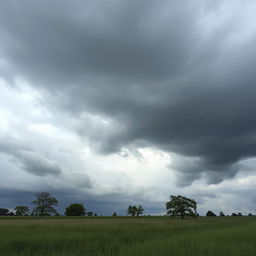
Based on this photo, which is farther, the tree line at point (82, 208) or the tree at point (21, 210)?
the tree at point (21, 210)

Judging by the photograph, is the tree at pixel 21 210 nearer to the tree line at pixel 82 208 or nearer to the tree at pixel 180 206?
the tree line at pixel 82 208

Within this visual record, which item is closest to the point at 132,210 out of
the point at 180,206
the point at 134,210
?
the point at 134,210

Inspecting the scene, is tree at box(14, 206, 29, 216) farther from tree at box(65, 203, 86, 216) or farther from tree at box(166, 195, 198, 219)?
tree at box(166, 195, 198, 219)

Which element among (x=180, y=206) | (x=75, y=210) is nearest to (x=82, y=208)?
(x=75, y=210)

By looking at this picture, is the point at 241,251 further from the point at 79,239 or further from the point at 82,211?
the point at 82,211

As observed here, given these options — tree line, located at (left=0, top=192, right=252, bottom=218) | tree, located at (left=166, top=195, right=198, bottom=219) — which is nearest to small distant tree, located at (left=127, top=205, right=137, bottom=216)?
tree line, located at (left=0, top=192, right=252, bottom=218)

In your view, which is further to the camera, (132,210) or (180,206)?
(132,210)

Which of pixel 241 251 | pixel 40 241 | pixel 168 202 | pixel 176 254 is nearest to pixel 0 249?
pixel 40 241

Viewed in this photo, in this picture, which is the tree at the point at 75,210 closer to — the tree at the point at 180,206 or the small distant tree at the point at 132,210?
the small distant tree at the point at 132,210

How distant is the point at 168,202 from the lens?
7688 cm

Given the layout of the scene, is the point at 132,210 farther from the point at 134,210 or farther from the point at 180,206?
the point at 180,206

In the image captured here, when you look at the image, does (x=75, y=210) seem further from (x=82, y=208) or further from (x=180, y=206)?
(x=180, y=206)

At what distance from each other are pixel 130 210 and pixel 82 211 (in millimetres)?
24011

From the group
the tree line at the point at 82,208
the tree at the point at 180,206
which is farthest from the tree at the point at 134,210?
the tree at the point at 180,206
